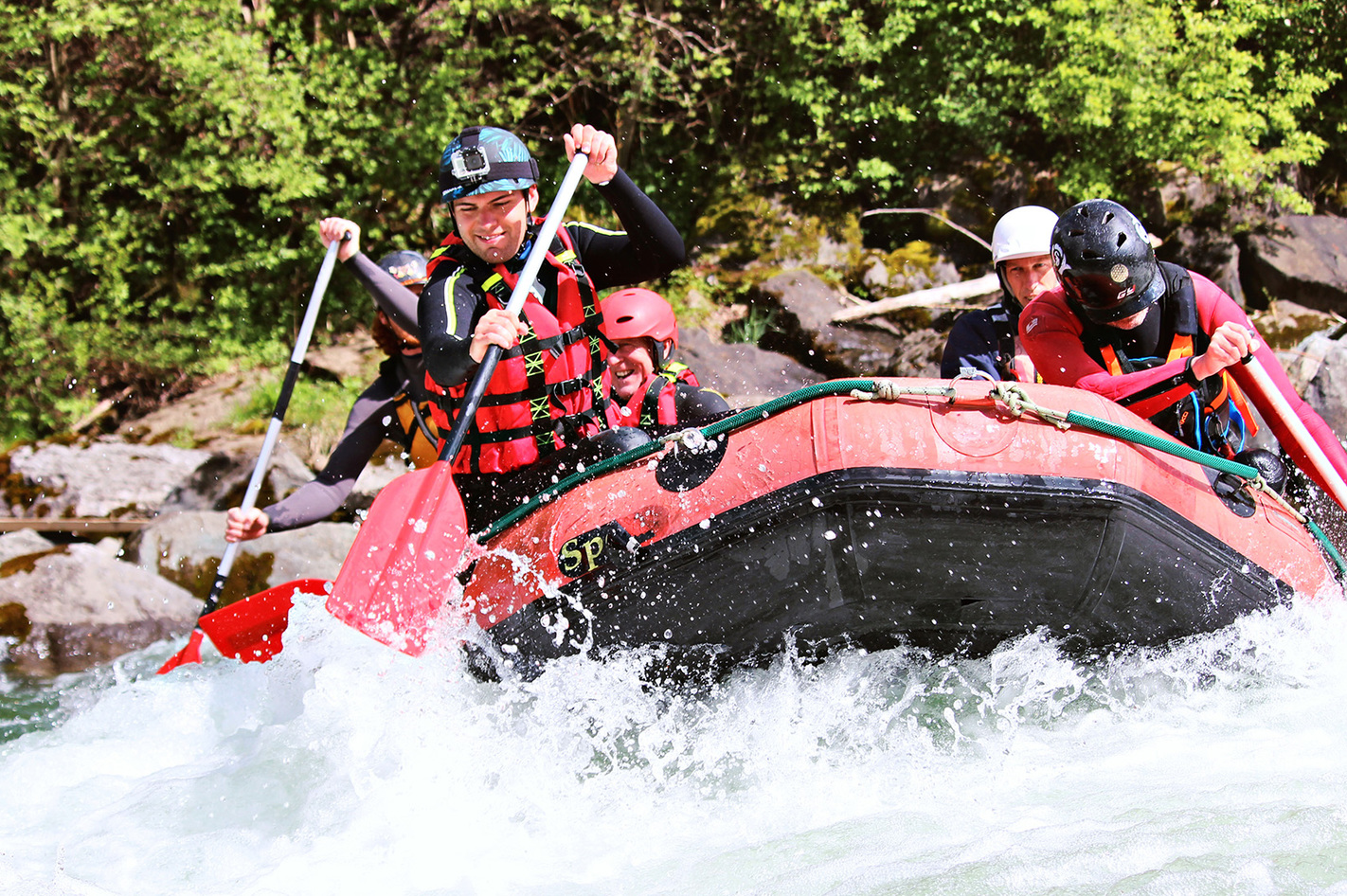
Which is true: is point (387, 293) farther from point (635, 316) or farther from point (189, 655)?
point (189, 655)

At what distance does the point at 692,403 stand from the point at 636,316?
0.39m

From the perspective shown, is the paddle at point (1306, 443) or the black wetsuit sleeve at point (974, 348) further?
the black wetsuit sleeve at point (974, 348)

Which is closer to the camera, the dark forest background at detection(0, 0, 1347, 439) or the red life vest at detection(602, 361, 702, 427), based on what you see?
the red life vest at detection(602, 361, 702, 427)

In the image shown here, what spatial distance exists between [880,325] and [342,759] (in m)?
7.05

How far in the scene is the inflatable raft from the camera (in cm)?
279

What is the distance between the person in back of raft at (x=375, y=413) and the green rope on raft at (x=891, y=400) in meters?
0.94

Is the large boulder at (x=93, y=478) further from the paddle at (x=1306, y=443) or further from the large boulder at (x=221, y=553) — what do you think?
the paddle at (x=1306, y=443)

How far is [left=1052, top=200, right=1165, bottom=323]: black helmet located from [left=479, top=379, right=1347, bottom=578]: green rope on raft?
50cm

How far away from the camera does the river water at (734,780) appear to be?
261cm

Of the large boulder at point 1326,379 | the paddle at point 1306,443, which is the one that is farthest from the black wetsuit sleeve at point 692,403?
the large boulder at point 1326,379

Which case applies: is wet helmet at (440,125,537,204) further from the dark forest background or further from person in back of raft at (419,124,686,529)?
the dark forest background

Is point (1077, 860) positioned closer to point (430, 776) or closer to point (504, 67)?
point (430, 776)

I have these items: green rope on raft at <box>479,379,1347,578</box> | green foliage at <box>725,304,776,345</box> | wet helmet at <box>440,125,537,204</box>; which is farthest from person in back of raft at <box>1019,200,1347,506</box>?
green foliage at <box>725,304,776,345</box>

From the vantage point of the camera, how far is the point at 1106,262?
3254mm
